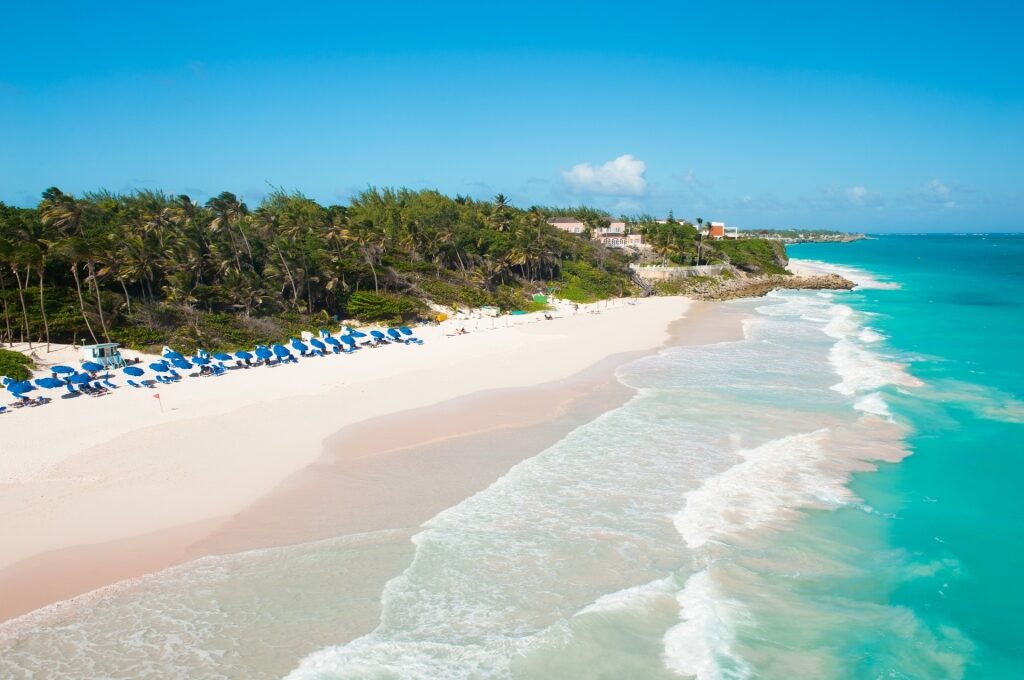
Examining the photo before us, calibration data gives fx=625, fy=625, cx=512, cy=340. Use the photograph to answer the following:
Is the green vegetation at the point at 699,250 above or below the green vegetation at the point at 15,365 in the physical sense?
above

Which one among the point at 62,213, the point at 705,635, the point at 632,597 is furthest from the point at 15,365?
the point at 705,635

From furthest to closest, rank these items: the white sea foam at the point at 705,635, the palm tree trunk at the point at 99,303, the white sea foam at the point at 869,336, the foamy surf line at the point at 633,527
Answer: the white sea foam at the point at 869,336
the palm tree trunk at the point at 99,303
the foamy surf line at the point at 633,527
the white sea foam at the point at 705,635

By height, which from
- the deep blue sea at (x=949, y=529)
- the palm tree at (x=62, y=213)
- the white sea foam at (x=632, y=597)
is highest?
the palm tree at (x=62, y=213)

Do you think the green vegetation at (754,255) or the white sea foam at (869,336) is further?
the green vegetation at (754,255)

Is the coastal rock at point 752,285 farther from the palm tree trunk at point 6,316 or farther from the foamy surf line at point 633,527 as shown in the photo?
the palm tree trunk at point 6,316

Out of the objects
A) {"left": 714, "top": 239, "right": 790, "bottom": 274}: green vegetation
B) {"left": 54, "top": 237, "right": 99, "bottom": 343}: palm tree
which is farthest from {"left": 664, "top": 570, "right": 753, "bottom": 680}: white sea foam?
{"left": 714, "top": 239, "right": 790, "bottom": 274}: green vegetation

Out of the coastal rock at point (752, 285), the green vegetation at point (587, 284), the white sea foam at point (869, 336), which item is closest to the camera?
the white sea foam at point (869, 336)

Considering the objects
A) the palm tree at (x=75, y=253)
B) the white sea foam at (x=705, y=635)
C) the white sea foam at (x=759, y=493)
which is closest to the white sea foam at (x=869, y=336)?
the white sea foam at (x=759, y=493)

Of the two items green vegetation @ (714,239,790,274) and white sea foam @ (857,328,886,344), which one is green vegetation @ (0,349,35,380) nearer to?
white sea foam @ (857,328,886,344)
